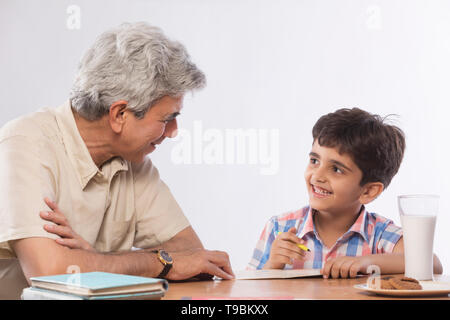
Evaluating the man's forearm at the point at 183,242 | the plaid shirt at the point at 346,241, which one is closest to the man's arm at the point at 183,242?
the man's forearm at the point at 183,242

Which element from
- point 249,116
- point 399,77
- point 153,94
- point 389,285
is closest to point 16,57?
point 249,116

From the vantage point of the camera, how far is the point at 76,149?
1.38 m

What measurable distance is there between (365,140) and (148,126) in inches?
26.8

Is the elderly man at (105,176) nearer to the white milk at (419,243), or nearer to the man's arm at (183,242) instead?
the man's arm at (183,242)

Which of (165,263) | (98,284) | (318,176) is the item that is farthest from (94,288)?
(318,176)

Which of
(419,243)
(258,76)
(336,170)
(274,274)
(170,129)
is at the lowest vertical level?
(274,274)

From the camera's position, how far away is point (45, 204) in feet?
3.85

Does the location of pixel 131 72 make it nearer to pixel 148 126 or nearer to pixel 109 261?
pixel 148 126

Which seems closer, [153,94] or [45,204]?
[45,204]

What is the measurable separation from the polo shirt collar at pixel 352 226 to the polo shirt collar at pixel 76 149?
642 mm

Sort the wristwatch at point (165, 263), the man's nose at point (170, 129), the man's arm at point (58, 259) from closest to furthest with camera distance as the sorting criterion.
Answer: the man's arm at point (58, 259) → the wristwatch at point (165, 263) → the man's nose at point (170, 129)

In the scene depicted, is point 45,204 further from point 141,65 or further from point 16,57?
point 16,57

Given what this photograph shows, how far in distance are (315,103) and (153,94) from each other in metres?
1.78

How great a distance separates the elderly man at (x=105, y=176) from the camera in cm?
113
